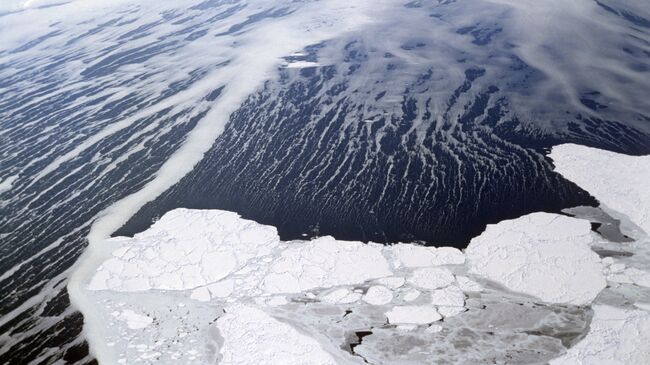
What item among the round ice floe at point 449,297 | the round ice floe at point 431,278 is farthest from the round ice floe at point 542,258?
the round ice floe at point 449,297

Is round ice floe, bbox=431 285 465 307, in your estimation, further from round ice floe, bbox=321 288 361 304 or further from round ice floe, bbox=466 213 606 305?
round ice floe, bbox=321 288 361 304

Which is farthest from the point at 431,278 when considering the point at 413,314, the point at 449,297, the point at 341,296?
the point at 341,296

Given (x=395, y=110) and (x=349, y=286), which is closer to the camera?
(x=349, y=286)

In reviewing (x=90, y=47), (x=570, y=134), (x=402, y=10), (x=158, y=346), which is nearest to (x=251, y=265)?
(x=158, y=346)

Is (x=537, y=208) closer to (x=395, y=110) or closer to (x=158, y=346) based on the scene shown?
(x=395, y=110)

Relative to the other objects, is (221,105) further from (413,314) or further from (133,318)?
(413,314)

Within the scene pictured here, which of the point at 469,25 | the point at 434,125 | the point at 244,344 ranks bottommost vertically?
the point at 244,344

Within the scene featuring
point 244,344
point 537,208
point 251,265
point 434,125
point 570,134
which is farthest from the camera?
point 434,125
